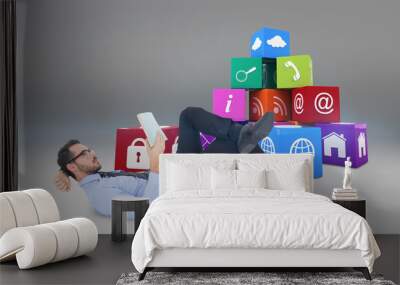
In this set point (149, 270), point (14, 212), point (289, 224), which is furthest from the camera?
point (14, 212)

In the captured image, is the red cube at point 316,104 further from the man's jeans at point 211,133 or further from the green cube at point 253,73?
the man's jeans at point 211,133

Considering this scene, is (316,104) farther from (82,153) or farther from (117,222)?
(82,153)

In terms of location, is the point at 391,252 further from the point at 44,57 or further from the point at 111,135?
the point at 44,57

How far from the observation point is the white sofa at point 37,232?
202 inches

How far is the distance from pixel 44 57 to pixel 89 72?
556 mm

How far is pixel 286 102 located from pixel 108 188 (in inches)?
90.0

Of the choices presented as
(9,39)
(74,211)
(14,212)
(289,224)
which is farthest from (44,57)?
(289,224)

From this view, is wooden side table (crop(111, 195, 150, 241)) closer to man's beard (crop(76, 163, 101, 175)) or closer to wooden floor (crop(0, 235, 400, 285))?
wooden floor (crop(0, 235, 400, 285))

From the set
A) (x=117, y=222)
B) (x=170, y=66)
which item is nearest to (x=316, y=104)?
(x=170, y=66)

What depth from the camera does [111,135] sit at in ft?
24.2

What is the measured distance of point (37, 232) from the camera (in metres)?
5.14

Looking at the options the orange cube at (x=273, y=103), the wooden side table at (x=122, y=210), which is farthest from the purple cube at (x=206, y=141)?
the wooden side table at (x=122, y=210)

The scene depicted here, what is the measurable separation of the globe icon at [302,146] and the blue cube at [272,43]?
38.2 inches

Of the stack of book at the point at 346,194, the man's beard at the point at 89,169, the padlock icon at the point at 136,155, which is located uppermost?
the padlock icon at the point at 136,155
